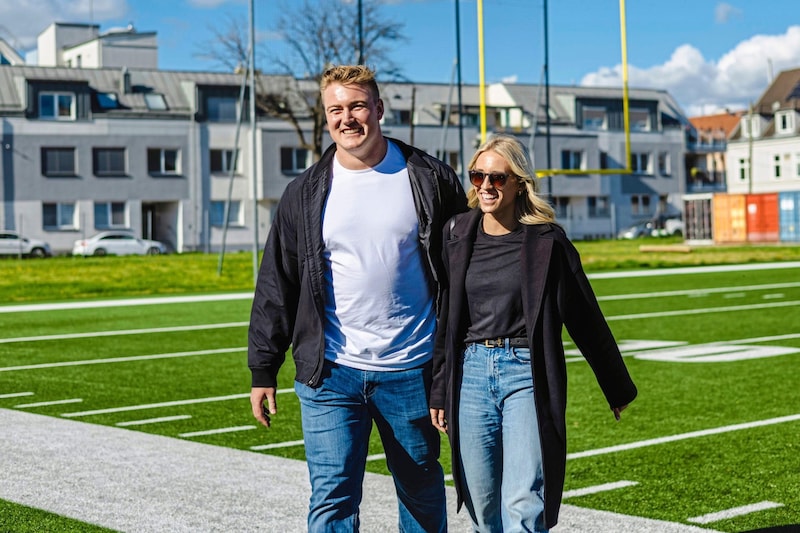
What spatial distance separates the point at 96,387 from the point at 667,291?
1522 cm

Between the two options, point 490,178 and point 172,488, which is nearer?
point 490,178

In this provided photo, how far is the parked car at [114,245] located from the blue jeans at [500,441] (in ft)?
162

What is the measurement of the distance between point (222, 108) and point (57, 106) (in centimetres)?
774

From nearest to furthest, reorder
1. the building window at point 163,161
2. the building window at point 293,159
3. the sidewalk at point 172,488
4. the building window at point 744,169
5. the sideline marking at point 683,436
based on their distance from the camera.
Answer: the sidewalk at point 172,488 < the sideline marking at point 683,436 < the building window at point 163,161 < the building window at point 293,159 < the building window at point 744,169

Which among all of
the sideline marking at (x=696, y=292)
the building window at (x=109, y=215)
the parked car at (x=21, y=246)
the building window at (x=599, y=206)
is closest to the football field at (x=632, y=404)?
the sideline marking at (x=696, y=292)

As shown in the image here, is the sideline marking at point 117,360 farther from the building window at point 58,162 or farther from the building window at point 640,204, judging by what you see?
the building window at point 640,204

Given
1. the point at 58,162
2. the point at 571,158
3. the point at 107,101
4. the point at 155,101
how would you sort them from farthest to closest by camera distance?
the point at 571,158
the point at 155,101
the point at 107,101
the point at 58,162

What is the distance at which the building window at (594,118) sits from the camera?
239ft

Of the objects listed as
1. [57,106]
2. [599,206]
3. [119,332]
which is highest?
[57,106]

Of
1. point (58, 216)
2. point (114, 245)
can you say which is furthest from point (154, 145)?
point (114, 245)

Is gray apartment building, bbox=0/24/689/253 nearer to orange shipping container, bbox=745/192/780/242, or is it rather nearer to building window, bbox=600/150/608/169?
building window, bbox=600/150/608/169

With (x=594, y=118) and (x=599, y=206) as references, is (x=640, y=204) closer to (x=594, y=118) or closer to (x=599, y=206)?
(x=599, y=206)

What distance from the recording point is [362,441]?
14.8 ft

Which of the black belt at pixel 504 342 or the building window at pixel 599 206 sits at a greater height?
the building window at pixel 599 206
